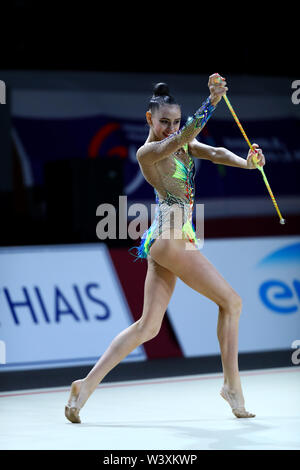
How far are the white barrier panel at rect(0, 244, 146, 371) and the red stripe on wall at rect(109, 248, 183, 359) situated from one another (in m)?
0.10

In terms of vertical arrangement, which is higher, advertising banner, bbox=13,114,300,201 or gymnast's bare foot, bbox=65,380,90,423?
advertising banner, bbox=13,114,300,201

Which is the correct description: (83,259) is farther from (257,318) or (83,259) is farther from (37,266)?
(257,318)

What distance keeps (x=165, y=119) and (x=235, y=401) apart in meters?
1.53

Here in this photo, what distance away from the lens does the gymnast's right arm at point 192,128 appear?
13.7ft

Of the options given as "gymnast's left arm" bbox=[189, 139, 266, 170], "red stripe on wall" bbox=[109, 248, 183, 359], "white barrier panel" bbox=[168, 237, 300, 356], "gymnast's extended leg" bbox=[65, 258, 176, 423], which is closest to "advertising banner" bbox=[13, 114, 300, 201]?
"red stripe on wall" bbox=[109, 248, 183, 359]

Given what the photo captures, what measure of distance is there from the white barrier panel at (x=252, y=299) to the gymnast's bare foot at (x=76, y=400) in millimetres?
2502

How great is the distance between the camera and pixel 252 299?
722cm

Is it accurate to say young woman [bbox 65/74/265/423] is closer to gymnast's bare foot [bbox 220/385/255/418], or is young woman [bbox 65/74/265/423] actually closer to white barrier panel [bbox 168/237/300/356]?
gymnast's bare foot [bbox 220/385/255/418]

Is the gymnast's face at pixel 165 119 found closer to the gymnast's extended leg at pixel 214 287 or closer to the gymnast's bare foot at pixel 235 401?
the gymnast's extended leg at pixel 214 287

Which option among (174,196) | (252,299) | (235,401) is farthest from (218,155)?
(252,299)

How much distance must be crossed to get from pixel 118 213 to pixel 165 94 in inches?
139

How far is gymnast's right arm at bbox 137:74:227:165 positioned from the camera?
4.19 metres

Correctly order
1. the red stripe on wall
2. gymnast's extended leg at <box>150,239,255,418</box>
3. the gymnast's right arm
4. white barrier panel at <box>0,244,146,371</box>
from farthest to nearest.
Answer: the red stripe on wall
white barrier panel at <box>0,244,146,371</box>
gymnast's extended leg at <box>150,239,255,418</box>
the gymnast's right arm

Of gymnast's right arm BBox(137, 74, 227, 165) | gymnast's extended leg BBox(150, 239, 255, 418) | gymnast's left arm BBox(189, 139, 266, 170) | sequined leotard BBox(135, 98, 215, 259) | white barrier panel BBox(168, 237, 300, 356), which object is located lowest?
white barrier panel BBox(168, 237, 300, 356)
